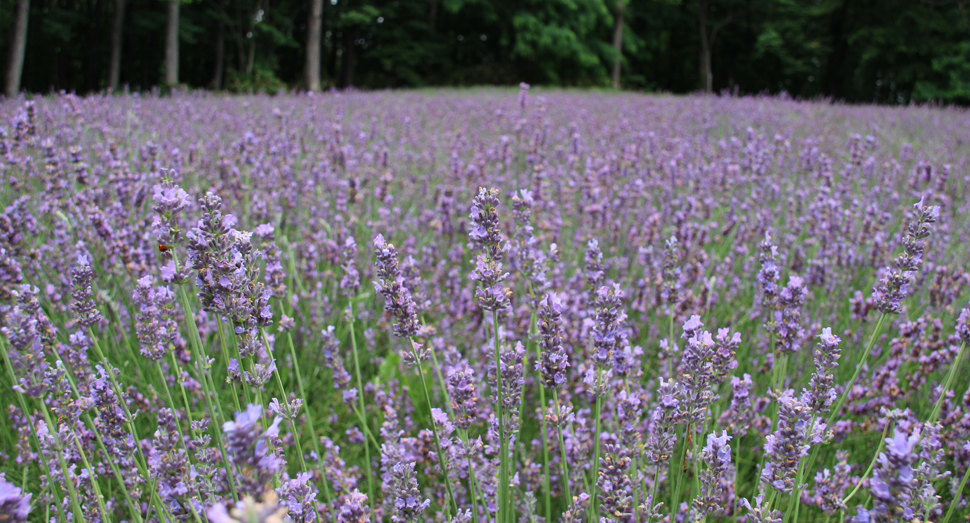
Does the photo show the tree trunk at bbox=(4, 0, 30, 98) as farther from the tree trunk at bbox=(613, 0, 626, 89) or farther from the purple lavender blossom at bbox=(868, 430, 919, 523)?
the tree trunk at bbox=(613, 0, 626, 89)

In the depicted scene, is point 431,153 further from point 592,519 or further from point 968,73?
point 968,73

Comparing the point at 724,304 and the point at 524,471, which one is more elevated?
the point at 724,304

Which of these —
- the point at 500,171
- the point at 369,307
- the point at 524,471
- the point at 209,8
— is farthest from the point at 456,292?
the point at 209,8

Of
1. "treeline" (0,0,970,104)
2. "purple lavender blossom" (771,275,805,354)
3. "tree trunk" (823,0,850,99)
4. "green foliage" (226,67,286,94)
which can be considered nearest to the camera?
"purple lavender blossom" (771,275,805,354)

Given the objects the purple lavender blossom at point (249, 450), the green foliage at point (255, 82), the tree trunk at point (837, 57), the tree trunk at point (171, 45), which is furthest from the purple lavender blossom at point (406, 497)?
the tree trunk at point (837, 57)

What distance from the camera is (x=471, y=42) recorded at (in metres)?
24.7

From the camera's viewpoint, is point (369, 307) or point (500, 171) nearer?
point (369, 307)

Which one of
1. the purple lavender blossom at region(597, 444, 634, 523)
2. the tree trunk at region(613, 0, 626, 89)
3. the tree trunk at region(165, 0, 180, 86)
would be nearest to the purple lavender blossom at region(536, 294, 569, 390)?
the purple lavender blossom at region(597, 444, 634, 523)

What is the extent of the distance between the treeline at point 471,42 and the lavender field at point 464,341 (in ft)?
39.6

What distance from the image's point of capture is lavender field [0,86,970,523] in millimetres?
1025

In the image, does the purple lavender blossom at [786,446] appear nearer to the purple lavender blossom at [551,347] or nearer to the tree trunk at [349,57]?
the purple lavender blossom at [551,347]

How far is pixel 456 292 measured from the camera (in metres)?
2.52

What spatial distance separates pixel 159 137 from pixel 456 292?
3112 mm

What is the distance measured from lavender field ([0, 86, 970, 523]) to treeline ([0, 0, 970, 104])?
12.1 metres
